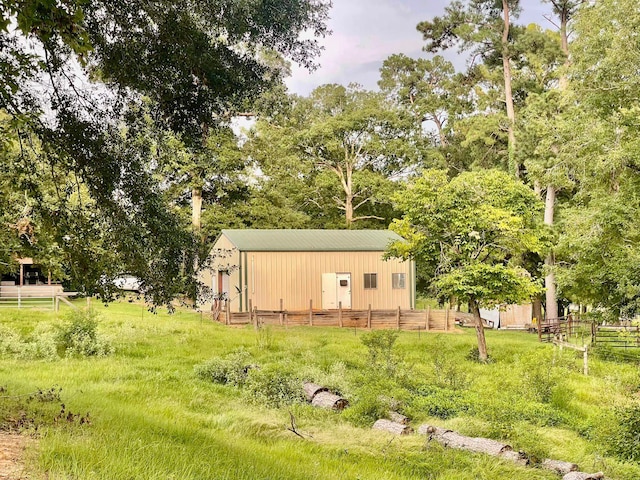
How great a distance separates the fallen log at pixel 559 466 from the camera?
22.3 feet

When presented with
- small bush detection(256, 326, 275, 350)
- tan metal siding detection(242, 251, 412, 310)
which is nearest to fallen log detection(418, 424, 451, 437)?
small bush detection(256, 326, 275, 350)

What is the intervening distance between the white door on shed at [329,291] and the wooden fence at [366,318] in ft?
5.29

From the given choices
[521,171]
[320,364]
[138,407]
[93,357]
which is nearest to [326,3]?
[138,407]

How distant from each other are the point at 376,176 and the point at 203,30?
25292 millimetres

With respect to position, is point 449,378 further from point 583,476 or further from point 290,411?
point 583,476

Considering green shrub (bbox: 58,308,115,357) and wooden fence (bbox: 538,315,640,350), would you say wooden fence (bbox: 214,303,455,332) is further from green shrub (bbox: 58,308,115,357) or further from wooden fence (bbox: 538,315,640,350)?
green shrub (bbox: 58,308,115,357)

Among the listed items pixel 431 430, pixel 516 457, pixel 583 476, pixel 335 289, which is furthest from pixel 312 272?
pixel 583 476

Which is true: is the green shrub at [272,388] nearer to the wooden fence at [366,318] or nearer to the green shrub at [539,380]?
the green shrub at [539,380]

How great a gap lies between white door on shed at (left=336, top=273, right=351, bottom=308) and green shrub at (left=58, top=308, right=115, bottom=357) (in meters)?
11.1

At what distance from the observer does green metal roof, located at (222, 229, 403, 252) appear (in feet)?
72.4

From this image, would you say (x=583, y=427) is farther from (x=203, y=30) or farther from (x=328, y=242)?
(x=328, y=242)

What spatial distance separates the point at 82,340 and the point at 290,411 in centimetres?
683

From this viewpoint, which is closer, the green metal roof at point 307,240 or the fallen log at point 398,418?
the fallen log at point 398,418

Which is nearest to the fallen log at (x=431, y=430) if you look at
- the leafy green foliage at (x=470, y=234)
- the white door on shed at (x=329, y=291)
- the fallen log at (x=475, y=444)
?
the fallen log at (x=475, y=444)
